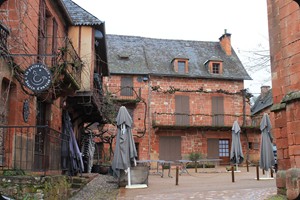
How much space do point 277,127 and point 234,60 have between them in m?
24.2

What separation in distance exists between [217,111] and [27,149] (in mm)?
23046

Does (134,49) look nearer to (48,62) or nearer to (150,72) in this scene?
(150,72)

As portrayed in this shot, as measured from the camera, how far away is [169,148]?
29.2 meters

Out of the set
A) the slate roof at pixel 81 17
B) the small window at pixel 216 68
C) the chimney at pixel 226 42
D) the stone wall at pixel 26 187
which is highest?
the chimney at pixel 226 42

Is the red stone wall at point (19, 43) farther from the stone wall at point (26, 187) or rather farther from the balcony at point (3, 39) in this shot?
the stone wall at point (26, 187)

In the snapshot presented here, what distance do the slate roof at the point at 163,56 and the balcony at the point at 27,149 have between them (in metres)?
18.6

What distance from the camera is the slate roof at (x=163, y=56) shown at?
30.2 m

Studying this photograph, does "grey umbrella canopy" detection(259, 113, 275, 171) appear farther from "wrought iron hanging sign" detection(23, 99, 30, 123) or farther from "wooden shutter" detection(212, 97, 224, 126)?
"wooden shutter" detection(212, 97, 224, 126)

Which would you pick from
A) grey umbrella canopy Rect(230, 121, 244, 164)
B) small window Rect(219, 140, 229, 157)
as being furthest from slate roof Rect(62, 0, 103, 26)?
small window Rect(219, 140, 229, 157)

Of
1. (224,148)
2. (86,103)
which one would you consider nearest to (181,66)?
(224,148)

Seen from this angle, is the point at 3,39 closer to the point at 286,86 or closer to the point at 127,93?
the point at 286,86

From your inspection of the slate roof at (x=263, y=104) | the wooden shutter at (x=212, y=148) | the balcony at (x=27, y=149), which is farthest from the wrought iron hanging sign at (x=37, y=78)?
the slate roof at (x=263, y=104)

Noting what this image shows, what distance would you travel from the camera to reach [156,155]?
28828 millimetres

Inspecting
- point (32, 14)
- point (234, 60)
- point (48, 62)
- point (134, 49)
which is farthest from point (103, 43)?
point (234, 60)
